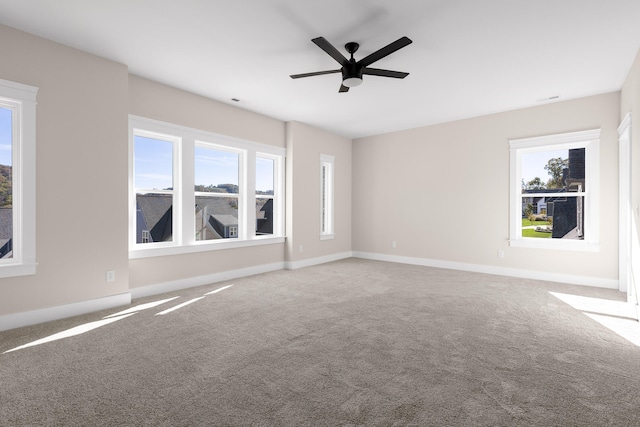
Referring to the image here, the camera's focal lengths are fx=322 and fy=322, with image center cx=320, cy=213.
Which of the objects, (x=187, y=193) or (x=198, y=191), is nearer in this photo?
(x=187, y=193)

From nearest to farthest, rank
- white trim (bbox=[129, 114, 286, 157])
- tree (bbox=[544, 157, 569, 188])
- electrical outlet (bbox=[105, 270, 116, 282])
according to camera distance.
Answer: electrical outlet (bbox=[105, 270, 116, 282]) → white trim (bbox=[129, 114, 286, 157]) → tree (bbox=[544, 157, 569, 188])

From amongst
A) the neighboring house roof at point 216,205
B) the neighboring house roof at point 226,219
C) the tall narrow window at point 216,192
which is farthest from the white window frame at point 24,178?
the neighboring house roof at point 226,219

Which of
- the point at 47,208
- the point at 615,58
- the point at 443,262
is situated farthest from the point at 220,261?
the point at 615,58

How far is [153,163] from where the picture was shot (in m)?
4.48

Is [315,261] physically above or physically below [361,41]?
below

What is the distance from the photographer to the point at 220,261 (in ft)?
16.9

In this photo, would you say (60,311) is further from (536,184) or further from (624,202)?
(624,202)

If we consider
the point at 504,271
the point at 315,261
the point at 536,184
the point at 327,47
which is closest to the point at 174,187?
the point at 327,47

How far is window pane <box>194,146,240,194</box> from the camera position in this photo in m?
5.02

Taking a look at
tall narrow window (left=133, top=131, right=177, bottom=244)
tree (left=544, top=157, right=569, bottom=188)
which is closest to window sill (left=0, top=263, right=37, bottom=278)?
tall narrow window (left=133, top=131, right=177, bottom=244)

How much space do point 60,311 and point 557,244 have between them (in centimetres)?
678

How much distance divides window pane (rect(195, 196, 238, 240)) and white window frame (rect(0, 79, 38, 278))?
80.5 inches

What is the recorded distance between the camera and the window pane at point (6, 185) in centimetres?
314

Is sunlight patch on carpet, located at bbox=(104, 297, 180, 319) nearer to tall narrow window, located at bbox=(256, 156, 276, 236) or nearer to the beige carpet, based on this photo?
the beige carpet
